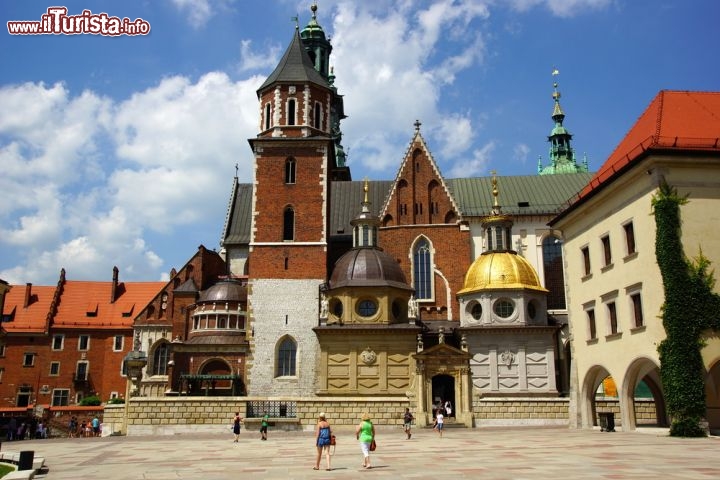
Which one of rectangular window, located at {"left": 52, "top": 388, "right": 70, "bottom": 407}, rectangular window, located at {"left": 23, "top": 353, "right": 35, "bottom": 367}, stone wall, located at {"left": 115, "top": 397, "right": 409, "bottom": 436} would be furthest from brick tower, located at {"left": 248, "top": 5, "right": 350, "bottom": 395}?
rectangular window, located at {"left": 23, "top": 353, "right": 35, "bottom": 367}

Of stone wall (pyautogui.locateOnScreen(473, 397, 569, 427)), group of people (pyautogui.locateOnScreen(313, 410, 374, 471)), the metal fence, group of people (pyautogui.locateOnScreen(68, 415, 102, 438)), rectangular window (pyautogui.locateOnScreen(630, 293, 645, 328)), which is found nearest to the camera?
group of people (pyautogui.locateOnScreen(313, 410, 374, 471))

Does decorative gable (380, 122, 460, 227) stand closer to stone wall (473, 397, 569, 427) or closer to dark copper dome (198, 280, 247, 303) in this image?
dark copper dome (198, 280, 247, 303)

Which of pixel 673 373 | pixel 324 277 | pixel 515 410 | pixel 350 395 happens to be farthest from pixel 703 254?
pixel 324 277

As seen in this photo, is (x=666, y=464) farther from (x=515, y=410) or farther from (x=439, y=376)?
(x=439, y=376)

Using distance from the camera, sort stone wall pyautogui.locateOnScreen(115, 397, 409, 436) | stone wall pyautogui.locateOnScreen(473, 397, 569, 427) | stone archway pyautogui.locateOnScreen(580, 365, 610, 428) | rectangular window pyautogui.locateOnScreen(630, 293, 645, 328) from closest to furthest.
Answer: rectangular window pyautogui.locateOnScreen(630, 293, 645, 328) → stone archway pyautogui.locateOnScreen(580, 365, 610, 428) → stone wall pyautogui.locateOnScreen(115, 397, 409, 436) → stone wall pyautogui.locateOnScreen(473, 397, 569, 427)

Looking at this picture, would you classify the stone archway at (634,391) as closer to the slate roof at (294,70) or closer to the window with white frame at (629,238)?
the window with white frame at (629,238)

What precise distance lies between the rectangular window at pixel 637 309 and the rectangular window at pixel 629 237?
5.51ft

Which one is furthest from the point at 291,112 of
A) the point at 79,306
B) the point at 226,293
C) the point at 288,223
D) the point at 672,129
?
the point at 79,306

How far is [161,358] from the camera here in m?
52.2

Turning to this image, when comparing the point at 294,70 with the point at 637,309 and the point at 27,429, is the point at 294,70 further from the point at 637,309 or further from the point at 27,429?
the point at 637,309

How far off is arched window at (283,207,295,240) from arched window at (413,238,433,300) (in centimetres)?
888

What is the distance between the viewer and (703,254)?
23.7 meters

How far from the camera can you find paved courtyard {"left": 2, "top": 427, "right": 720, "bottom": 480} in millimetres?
14562

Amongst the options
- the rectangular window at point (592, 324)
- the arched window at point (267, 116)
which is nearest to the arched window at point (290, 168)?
the arched window at point (267, 116)
